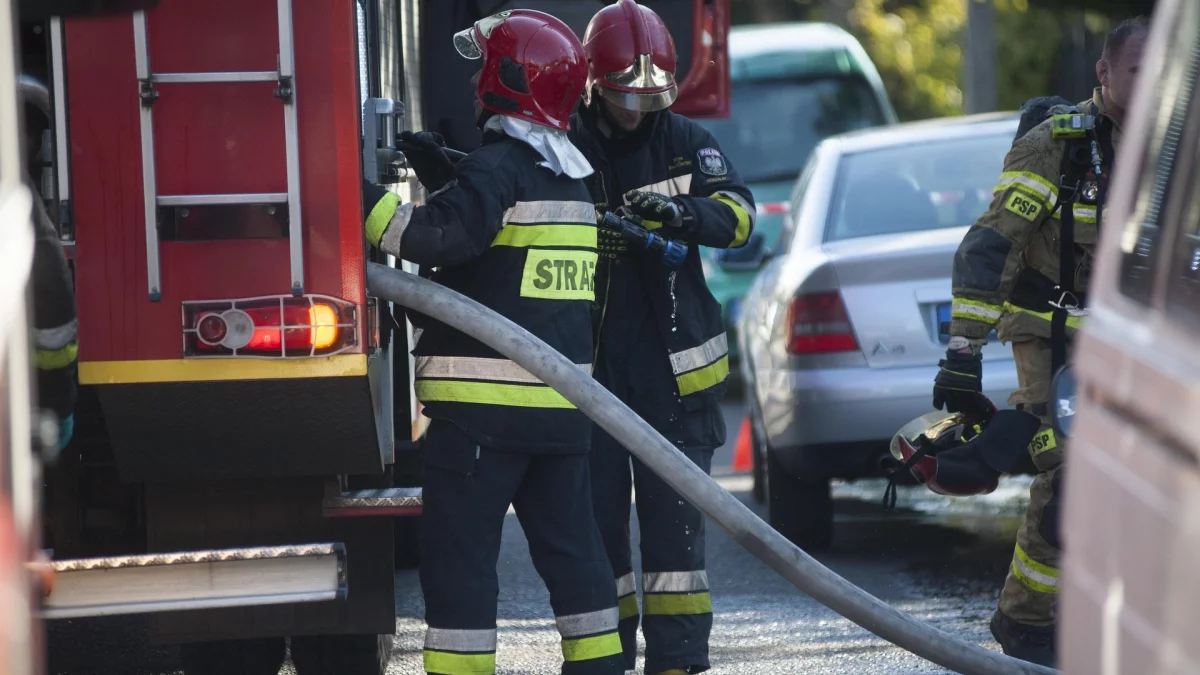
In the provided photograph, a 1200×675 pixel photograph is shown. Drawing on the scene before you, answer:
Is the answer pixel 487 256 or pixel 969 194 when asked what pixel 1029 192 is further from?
pixel 969 194

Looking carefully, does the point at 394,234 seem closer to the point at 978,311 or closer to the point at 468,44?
the point at 468,44

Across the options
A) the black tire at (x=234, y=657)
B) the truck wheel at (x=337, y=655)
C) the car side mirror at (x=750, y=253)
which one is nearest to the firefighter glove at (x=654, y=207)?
the truck wheel at (x=337, y=655)

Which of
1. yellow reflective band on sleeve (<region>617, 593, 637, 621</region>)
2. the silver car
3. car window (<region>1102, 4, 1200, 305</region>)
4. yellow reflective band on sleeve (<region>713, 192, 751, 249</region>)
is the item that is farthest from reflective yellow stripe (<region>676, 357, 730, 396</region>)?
car window (<region>1102, 4, 1200, 305</region>)

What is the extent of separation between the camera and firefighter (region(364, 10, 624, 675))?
4.24 metres

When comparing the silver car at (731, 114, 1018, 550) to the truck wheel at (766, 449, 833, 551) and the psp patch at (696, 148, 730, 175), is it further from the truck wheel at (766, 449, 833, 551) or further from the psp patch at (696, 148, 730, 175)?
the psp patch at (696, 148, 730, 175)

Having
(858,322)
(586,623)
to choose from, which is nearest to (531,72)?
(586,623)

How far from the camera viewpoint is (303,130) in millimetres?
3771

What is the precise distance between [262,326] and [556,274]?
0.85 m

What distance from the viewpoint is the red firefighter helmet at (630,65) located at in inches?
193

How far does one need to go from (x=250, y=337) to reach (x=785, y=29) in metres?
12.4

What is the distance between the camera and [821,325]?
258 inches

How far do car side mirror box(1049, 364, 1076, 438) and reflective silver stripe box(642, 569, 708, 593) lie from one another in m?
2.15

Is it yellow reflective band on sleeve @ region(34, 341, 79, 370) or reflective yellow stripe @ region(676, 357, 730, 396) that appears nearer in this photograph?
yellow reflective band on sleeve @ region(34, 341, 79, 370)

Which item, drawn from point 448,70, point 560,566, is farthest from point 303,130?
point 448,70
